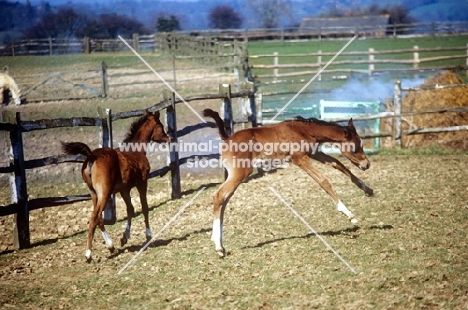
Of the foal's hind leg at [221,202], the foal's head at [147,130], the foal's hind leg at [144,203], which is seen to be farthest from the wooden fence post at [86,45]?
the foal's hind leg at [221,202]

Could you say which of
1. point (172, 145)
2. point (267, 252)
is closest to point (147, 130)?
point (172, 145)

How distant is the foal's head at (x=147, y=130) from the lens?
8.59m

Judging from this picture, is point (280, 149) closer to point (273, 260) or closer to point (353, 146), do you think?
point (353, 146)

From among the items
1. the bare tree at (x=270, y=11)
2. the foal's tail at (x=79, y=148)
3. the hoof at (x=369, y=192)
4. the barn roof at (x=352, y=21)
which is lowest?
the hoof at (x=369, y=192)

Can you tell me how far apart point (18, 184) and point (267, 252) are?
356 cm

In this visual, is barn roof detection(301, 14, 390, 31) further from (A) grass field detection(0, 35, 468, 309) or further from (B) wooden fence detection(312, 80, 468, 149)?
(A) grass field detection(0, 35, 468, 309)

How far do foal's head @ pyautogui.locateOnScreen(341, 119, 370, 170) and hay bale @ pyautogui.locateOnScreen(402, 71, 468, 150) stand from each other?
7194mm

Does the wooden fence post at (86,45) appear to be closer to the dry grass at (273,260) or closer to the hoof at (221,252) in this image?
the dry grass at (273,260)

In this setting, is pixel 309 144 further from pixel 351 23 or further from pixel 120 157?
pixel 351 23

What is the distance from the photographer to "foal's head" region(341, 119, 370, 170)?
28.6 feet

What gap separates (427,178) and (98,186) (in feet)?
22.0

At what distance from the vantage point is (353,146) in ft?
28.8

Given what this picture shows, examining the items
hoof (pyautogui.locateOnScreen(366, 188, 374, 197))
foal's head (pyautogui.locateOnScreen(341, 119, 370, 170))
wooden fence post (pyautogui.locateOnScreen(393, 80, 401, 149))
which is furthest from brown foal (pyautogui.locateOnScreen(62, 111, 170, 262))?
wooden fence post (pyautogui.locateOnScreen(393, 80, 401, 149))

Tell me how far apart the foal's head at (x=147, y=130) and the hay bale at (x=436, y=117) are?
28.8 feet
